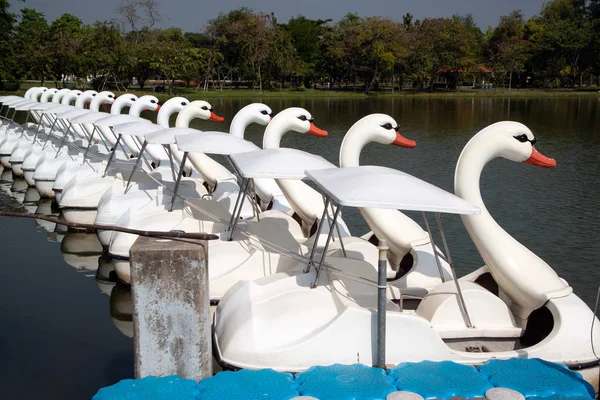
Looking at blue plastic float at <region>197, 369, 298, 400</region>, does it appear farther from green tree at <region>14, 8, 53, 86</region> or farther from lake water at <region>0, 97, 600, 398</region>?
green tree at <region>14, 8, 53, 86</region>

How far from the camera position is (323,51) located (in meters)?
64.4

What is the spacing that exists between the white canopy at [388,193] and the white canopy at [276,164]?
2.77 feet

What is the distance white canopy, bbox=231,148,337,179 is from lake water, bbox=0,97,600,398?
2.73 metres

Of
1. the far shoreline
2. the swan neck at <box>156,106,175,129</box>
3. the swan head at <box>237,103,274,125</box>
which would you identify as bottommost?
the far shoreline

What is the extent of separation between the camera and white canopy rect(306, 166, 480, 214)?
18.2ft

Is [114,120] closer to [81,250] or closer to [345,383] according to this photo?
[81,250]

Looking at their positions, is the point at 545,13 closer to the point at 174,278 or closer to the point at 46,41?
the point at 46,41

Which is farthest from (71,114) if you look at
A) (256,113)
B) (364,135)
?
(364,135)

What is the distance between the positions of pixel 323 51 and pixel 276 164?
58.7 meters

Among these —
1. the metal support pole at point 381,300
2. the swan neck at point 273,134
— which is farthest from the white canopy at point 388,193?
the swan neck at point 273,134

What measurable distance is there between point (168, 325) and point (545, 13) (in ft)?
253

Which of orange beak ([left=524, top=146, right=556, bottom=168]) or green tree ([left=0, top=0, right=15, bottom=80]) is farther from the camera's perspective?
green tree ([left=0, top=0, right=15, bottom=80])

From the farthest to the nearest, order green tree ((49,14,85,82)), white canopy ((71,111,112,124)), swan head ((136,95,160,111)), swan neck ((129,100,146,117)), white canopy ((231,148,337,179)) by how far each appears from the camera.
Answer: green tree ((49,14,85,82)) < swan head ((136,95,160,111)) < swan neck ((129,100,146,117)) < white canopy ((71,111,112,124)) < white canopy ((231,148,337,179))

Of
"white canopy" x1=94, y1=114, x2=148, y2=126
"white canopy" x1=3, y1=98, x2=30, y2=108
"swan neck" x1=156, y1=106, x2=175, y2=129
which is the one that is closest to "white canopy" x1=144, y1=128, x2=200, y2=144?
"white canopy" x1=94, y1=114, x2=148, y2=126
